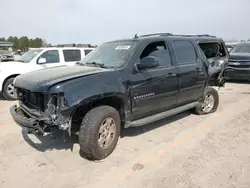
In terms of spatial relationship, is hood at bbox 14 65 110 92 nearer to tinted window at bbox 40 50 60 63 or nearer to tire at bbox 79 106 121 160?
tire at bbox 79 106 121 160

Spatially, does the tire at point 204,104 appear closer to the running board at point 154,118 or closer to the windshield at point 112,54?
the running board at point 154,118

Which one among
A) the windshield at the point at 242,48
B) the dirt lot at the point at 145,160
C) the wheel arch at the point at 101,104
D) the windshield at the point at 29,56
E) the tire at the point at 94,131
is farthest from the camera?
the windshield at the point at 242,48

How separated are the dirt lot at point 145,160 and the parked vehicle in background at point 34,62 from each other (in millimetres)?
2815

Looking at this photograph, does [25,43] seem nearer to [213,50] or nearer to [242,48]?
[242,48]

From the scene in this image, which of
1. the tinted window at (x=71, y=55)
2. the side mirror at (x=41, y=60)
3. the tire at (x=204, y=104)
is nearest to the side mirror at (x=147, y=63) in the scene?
the tire at (x=204, y=104)

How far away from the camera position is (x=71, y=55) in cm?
903

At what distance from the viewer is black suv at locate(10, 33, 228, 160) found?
3205 mm

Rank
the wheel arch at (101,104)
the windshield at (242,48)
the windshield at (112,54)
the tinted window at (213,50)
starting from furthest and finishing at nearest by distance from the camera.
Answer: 1. the windshield at (242,48)
2. the tinted window at (213,50)
3. the windshield at (112,54)
4. the wheel arch at (101,104)

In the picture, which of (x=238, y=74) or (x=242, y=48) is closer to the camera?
(x=238, y=74)

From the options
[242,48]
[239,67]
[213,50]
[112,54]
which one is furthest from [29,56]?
[242,48]

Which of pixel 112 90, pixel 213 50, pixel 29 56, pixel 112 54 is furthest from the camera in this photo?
pixel 29 56

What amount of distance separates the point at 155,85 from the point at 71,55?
5.62m

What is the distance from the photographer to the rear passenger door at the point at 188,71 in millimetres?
4859

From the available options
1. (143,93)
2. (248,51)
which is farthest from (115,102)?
(248,51)
